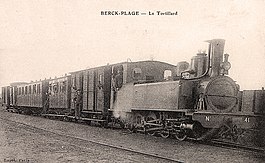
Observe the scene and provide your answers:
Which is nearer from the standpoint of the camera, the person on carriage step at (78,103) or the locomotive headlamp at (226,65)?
the locomotive headlamp at (226,65)

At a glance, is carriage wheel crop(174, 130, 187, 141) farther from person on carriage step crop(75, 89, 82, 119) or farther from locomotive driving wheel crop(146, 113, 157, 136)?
person on carriage step crop(75, 89, 82, 119)

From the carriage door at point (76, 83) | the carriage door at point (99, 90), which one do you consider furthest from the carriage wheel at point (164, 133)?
the carriage door at point (76, 83)

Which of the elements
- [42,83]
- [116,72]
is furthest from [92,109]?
[42,83]

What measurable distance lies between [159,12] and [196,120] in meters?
3.14

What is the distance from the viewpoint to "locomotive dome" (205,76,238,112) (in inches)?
344

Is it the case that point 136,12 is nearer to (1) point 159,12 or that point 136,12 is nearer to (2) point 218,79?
(1) point 159,12

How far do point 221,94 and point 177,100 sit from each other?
129 centimetres

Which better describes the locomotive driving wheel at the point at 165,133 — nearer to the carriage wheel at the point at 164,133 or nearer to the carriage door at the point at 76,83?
the carriage wheel at the point at 164,133

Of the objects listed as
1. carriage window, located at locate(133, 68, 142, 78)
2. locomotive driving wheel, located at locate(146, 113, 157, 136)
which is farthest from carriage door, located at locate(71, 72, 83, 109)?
locomotive driving wheel, located at locate(146, 113, 157, 136)

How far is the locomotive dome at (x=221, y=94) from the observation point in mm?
8727

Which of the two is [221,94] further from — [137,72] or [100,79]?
[100,79]

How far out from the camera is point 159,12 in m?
8.32

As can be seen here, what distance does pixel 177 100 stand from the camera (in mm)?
9148

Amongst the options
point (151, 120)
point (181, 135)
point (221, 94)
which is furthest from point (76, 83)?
point (221, 94)
